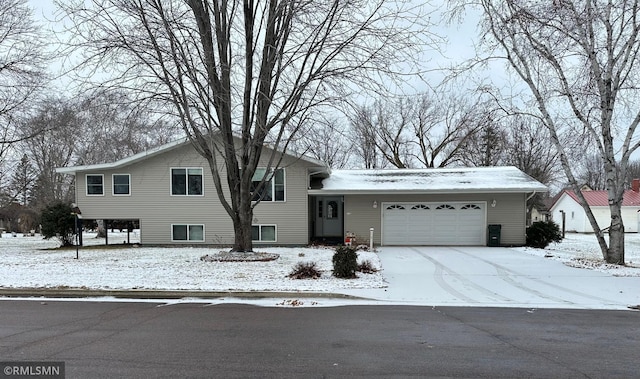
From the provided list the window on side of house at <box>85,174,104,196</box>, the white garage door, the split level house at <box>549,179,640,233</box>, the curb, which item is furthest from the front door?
the split level house at <box>549,179,640,233</box>

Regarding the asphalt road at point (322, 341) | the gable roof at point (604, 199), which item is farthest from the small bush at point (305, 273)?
the gable roof at point (604, 199)

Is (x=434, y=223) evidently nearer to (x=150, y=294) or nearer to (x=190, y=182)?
(x=190, y=182)

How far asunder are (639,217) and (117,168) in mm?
39958

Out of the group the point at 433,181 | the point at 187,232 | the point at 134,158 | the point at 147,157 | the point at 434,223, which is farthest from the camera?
the point at 433,181

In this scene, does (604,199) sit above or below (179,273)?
above

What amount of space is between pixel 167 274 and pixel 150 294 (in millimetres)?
2224

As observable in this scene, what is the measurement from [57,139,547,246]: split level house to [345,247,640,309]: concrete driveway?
14.1ft

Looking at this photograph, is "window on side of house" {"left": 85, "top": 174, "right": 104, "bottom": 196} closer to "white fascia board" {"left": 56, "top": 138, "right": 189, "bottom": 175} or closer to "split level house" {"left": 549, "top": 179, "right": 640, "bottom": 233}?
"white fascia board" {"left": 56, "top": 138, "right": 189, "bottom": 175}

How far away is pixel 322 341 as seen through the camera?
18.1 feet

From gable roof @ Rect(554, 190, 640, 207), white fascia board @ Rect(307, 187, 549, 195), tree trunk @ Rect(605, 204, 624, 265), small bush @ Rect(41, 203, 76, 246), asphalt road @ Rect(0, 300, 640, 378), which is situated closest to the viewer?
asphalt road @ Rect(0, 300, 640, 378)

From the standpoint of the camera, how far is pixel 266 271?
37.0 feet

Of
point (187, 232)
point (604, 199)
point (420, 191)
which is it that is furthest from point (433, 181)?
point (604, 199)

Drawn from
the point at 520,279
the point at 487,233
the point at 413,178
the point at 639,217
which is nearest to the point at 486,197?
the point at 487,233

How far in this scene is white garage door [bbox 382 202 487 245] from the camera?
60.5ft
